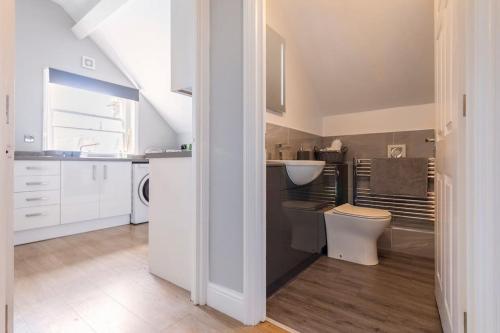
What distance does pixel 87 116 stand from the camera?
3643mm

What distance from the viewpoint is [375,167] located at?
8.03 ft

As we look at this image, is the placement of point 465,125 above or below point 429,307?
above

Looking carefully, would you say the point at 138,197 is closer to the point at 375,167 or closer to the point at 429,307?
the point at 375,167

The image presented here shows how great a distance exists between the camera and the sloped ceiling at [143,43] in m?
2.96

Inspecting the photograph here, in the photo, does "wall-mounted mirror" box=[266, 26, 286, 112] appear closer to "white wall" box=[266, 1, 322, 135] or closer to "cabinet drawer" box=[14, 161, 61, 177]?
"white wall" box=[266, 1, 322, 135]

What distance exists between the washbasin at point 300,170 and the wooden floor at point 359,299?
76 centimetres

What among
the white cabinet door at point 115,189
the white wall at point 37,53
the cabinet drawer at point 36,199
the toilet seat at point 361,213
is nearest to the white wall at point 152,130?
the white cabinet door at point 115,189

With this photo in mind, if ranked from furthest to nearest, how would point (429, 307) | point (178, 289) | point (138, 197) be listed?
1. point (138, 197)
2. point (178, 289)
3. point (429, 307)

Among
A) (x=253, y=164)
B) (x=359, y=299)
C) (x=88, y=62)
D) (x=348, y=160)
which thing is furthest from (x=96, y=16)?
(x=359, y=299)

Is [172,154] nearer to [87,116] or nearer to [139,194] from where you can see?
[139,194]

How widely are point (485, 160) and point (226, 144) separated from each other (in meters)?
1.09

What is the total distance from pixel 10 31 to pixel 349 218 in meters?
2.28

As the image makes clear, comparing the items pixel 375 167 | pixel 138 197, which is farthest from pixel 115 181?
pixel 375 167

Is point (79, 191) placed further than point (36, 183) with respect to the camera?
Yes
